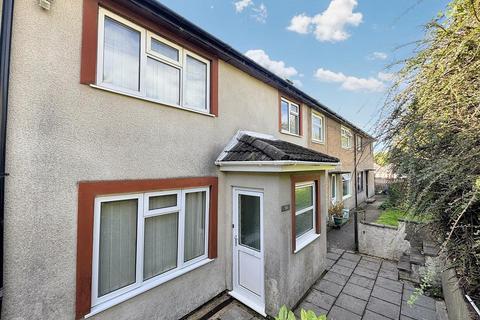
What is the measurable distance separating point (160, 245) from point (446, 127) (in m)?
5.71

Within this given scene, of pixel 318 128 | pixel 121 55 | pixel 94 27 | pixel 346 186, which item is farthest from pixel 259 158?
pixel 346 186

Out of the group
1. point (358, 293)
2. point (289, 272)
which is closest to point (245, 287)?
point (289, 272)

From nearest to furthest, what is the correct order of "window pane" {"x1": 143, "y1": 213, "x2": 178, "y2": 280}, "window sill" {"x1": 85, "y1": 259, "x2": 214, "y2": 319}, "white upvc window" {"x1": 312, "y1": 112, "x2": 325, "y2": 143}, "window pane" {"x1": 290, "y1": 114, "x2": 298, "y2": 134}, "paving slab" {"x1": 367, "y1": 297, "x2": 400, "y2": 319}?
"window sill" {"x1": 85, "y1": 259, "x2": 214, "y2": 319} < "window pane" {"x1": 143, "y1": 213, "x2": 178, "y2": 280} < "paving slab" {"x1": 367, "y1": 297, "x2": 400, "y2": 319} < "window pane" {"x1": 290, "y1": 114, "x2": 298, "y2": 134} < "white upvc window" {"x1": 312, "y1": 112, "x2": 325, "y2": 143}

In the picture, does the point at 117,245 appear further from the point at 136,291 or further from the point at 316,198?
the point at 316,198

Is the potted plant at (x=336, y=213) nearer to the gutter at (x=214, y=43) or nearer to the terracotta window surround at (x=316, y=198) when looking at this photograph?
the terracotta window surround at (x=316, y=198)

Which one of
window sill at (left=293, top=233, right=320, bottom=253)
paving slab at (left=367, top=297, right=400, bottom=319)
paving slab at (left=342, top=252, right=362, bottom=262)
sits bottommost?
paving slab at (left=367, top=297, right=400, bottom=319)

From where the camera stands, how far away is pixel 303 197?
6.89 metres

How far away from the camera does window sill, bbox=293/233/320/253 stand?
609 cm

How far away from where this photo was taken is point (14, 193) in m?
3.14

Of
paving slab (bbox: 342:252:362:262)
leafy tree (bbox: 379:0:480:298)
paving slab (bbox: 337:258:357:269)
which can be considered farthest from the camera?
paving slab (bbox: 342:252:362:262)

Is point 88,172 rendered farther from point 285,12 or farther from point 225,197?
point 285,12

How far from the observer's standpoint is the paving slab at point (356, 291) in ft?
20.5

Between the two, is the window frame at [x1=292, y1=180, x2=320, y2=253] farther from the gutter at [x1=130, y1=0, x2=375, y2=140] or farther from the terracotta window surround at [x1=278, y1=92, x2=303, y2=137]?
the terracotta window surround at [x1=278, y1=92, x2=303, y2=137]


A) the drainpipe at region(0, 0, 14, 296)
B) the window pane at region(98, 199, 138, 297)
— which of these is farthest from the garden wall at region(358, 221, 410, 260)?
the drainpipe at region(0, 0, 14, 296)
